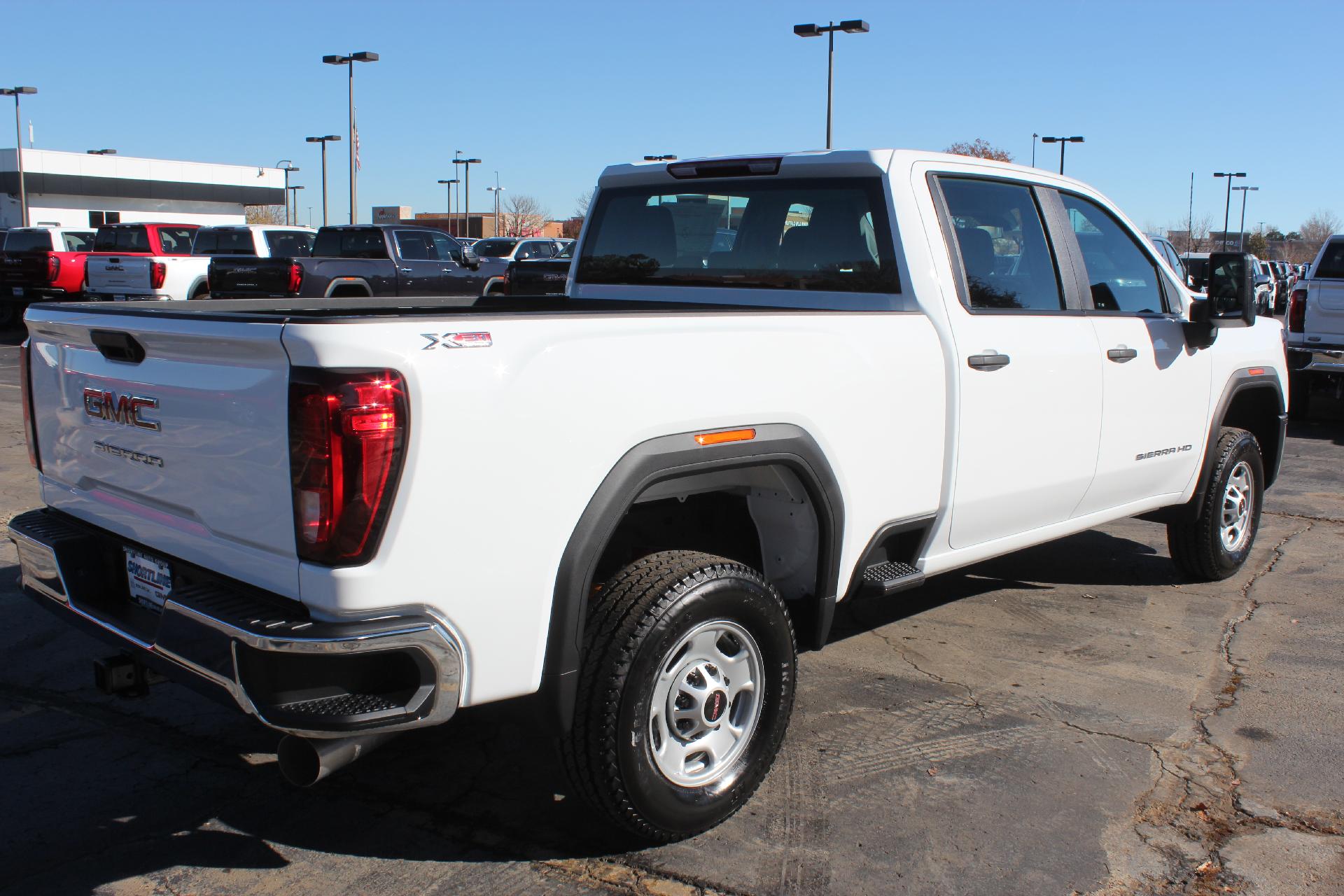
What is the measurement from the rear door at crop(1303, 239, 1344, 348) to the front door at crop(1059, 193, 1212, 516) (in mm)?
8124

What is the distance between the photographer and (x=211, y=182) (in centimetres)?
7012

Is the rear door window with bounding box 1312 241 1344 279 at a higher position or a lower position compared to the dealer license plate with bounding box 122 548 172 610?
higher

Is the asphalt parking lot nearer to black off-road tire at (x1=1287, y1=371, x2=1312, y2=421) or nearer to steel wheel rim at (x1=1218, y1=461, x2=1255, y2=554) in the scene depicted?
steel wheel rim at (x1=1218, y1=461, x2=1255, y2=554)

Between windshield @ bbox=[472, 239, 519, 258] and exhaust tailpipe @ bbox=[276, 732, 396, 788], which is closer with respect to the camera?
exhaust tailpipe @ bbox=[276, 732, 396, 788]

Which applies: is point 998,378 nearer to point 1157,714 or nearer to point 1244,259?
point 1157,714

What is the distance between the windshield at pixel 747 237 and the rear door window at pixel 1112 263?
117cm

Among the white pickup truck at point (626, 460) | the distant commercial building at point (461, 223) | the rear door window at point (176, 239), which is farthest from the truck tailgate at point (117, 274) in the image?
the distant commercial building at point (461, 223)

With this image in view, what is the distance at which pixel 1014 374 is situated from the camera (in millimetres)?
4340

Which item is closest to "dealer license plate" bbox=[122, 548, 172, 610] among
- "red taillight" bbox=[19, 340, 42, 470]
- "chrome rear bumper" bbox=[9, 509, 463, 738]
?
"chrome rear bumper" bbox=[9, 509, 463, 738]

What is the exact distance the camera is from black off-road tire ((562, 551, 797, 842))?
9.86 feet

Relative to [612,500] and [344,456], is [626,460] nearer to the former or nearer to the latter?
[612,500]

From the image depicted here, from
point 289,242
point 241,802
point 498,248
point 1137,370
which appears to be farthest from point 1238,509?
point 498,248

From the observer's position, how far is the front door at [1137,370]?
4.93 meters

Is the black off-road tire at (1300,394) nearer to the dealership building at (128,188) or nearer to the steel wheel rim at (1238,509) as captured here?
the steel wheel rim at (1238,509)
